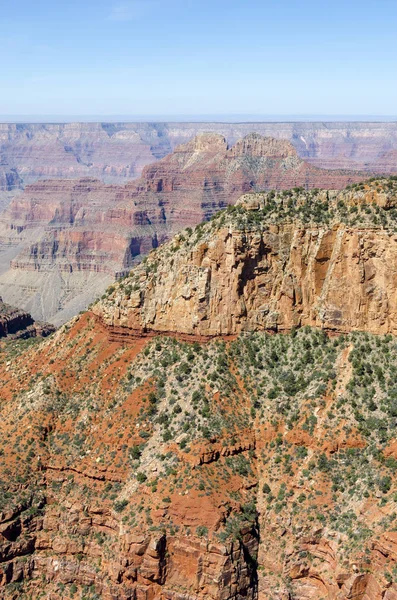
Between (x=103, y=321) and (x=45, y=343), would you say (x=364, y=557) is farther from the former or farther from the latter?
(x=45, y=343)

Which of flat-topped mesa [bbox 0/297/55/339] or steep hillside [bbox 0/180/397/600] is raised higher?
steep hillside [bbox 0/180/397/600]

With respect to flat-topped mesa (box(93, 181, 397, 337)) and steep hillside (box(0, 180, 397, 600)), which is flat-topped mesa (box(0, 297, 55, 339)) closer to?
steep hillside (box(0, 180, 397, 600))

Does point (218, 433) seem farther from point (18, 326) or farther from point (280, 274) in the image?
point (18, 326)

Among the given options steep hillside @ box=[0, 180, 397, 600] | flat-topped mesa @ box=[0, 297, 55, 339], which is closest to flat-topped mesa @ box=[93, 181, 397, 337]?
steep hillside @ box=[0, 180, 397, 600]

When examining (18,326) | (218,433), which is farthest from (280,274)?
(18,326)

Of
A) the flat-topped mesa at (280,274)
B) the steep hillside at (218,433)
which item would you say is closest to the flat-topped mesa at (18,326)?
the steep hillside at (218,433)
